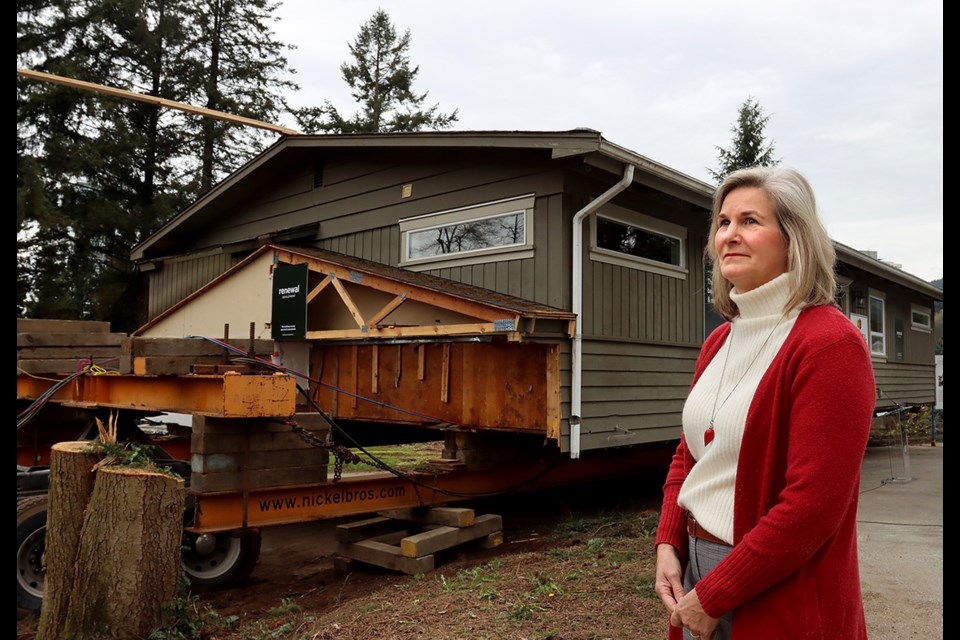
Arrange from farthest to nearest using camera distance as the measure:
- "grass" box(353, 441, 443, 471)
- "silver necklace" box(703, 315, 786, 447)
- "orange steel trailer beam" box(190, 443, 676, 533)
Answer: "grass" box(353, 441, 443, 471)
"orange steel trailer beam" box(190, 443, 676, 533)
"silver necklace" box(703, 315, 786, 447)

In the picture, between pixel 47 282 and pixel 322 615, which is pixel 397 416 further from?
pixel 47 282

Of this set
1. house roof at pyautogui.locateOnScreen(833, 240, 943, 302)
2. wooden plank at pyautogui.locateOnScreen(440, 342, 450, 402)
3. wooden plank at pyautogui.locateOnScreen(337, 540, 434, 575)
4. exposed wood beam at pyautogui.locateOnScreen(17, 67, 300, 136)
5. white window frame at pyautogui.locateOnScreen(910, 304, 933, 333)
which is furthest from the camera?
white window frame at pyautogui.locateOnScreen(910, 304, 933, 333)

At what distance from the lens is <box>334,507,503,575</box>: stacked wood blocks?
20.8 feet

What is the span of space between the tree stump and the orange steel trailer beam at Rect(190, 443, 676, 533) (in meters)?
0.88

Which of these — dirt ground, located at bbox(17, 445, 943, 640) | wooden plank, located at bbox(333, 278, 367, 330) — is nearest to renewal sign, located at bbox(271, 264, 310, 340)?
wooden plank, located at bbox(333, 278, 367, 330)

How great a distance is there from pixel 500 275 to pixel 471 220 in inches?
34.8

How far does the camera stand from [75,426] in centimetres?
856

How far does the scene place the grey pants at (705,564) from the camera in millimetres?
1698

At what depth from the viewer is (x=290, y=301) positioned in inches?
352

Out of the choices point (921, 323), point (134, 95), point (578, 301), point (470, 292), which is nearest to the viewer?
point (470, 292)

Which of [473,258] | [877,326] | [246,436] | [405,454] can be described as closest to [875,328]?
[877,326]

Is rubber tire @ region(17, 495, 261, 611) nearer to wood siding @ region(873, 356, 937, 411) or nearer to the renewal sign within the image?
the renewal sign

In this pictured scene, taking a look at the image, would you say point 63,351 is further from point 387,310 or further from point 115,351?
point 387,310
